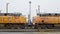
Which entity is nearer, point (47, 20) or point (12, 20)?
point (47, 20)

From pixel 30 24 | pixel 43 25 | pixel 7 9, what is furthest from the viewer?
pixel 7 9

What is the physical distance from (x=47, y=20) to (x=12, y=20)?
5.63 m

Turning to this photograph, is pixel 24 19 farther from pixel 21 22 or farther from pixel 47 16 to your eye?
pixel 47 16

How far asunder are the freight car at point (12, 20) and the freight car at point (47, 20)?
2.09 metres

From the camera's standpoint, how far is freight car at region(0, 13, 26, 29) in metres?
27.2

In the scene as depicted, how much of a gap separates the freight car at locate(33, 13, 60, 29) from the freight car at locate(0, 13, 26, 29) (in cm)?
209

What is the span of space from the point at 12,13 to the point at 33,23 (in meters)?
4.28

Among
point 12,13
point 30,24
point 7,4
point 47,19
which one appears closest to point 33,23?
point 30,24

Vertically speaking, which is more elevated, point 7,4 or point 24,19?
point 7,4

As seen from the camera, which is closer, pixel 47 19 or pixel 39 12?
pixel 47 19

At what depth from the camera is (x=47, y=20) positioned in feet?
90.9

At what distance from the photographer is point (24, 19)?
28781 millimetres

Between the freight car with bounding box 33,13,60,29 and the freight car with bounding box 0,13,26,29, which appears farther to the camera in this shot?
the freight car with bounding box 0,13,26,29

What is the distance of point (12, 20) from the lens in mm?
28438
